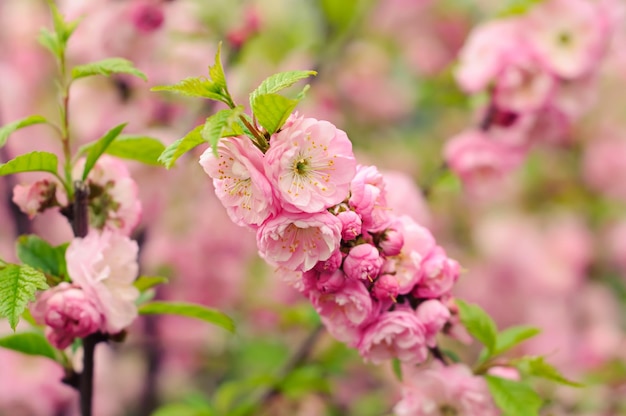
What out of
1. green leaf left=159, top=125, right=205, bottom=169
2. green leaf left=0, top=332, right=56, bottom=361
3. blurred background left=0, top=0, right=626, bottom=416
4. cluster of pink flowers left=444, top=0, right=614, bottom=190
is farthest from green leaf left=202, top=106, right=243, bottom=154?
cluster of pink flowers left=444, top=0, right=614, bottom=190

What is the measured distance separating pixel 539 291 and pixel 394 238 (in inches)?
70.0

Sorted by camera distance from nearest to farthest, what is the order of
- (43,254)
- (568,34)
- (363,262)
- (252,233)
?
(363,262) < (43,254) < (568,34) < (252,233)

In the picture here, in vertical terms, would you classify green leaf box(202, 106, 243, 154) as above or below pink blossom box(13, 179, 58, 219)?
above

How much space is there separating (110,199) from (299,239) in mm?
275

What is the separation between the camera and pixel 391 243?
2.52ft

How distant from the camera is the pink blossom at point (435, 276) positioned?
81cm

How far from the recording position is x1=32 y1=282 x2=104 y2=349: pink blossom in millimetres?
775

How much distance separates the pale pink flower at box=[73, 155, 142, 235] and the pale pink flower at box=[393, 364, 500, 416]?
1.29 ft

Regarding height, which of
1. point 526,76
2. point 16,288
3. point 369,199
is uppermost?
point 526,76

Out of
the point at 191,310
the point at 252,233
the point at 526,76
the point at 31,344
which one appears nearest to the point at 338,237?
the point at 191,310

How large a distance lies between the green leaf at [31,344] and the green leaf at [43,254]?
85 mm

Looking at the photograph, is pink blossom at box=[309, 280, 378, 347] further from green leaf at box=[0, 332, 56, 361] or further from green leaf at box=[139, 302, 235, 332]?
green leaf at box=[0, 332, 56, 361]

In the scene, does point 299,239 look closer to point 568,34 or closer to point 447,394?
point 447,394

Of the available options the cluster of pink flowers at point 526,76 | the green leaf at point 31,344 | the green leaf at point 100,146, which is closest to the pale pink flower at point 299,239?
the green leaf at point 100,146
